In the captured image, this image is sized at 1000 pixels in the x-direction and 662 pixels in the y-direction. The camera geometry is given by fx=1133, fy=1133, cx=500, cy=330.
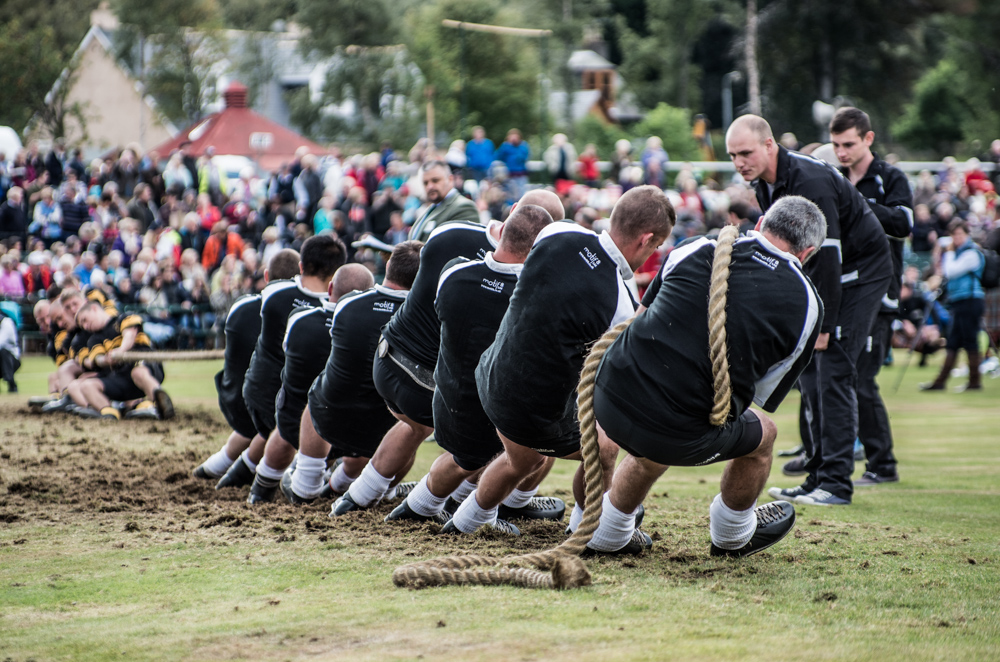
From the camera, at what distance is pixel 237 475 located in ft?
26.1

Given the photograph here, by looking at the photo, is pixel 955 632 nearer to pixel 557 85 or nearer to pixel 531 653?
pixel 531 653

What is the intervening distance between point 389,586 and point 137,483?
12.6 feet

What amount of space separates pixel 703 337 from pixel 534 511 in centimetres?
222

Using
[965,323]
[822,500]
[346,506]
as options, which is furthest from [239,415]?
[965,323]

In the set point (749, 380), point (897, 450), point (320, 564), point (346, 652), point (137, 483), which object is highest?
point (749, 380)

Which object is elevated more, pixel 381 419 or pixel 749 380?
pixel 749 380

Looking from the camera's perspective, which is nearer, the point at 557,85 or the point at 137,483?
the point at 137,483

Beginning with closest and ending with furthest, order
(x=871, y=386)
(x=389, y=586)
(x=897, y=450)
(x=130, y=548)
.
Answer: (x=389, y=586), (x=130, y=548), (x=871, y=386), (x=897, y=450)

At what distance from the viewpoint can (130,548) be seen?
5.70 metres

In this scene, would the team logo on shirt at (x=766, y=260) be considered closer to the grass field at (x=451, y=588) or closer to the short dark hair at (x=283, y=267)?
the grass field at (x=451, y=588)

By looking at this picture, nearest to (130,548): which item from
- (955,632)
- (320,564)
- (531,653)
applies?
(320,564)

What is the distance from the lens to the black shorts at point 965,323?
50.3ft

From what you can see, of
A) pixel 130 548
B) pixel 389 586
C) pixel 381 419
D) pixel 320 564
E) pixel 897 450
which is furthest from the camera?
pixel 897 450

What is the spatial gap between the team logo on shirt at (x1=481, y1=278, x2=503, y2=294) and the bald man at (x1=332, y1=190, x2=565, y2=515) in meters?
0.46
